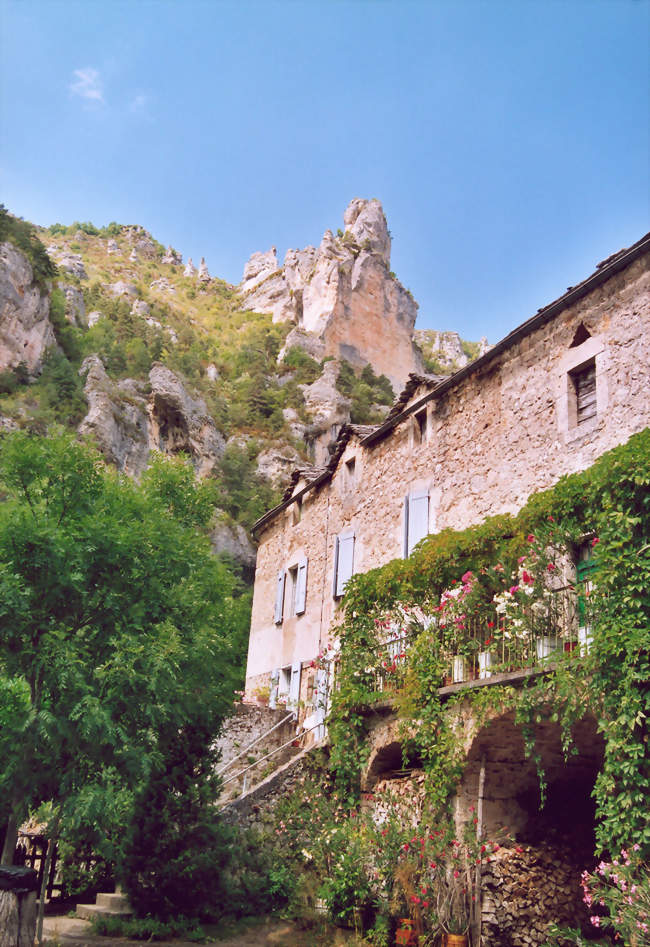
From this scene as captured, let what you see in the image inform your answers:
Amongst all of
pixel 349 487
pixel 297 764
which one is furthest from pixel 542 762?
pixel 349 487

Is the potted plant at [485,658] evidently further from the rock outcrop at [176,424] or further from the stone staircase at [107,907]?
the rock outcrop at [176,424]

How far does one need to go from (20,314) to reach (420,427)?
77.5 ft

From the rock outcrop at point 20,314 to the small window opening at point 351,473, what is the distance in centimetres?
2022

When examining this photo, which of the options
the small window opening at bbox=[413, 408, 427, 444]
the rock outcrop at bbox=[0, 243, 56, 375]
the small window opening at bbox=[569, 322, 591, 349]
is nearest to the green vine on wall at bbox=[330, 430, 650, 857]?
the small window opening at bbox=[569, 322, 591, 349]

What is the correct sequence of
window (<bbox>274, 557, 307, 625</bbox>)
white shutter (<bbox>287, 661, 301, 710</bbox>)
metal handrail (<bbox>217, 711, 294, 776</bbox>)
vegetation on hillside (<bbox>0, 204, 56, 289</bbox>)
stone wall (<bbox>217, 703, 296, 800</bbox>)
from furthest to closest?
vegetation on hillside (<bbox>0, 204, 56, 289</bbox>)
window (<bbox>274, 557, 307, 625</bbox>)
white shutter (<bbox>287, 661, 301, 710</bbox>)
metal handrail (<bbox>217, 711, 294, 776</bbox>)
stone wall (<bbox>217, 703, 296, 800</bbox>)

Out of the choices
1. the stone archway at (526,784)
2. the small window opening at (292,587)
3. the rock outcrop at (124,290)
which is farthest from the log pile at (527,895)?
the rock outcrop at (124,290)

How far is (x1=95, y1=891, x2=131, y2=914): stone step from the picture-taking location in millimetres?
11219

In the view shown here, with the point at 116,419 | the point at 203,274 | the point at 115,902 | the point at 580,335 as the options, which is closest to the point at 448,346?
the point at 203,274

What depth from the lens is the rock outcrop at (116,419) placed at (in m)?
32.6

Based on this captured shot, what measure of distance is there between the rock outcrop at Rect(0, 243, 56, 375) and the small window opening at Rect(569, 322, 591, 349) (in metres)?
26.1

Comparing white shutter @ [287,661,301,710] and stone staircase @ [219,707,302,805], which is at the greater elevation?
white shutter @ [287,661,301,710]

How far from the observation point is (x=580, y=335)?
11453 millimetres

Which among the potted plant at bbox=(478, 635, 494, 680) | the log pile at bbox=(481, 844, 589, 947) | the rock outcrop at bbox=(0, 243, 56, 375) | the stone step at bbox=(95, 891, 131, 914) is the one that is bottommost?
the stone step at bbox=(95, 891, 131, 914)

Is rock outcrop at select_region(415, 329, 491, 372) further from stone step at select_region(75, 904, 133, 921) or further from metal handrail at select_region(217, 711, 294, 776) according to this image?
stone step at select_region(75, 904, 133, 921)
